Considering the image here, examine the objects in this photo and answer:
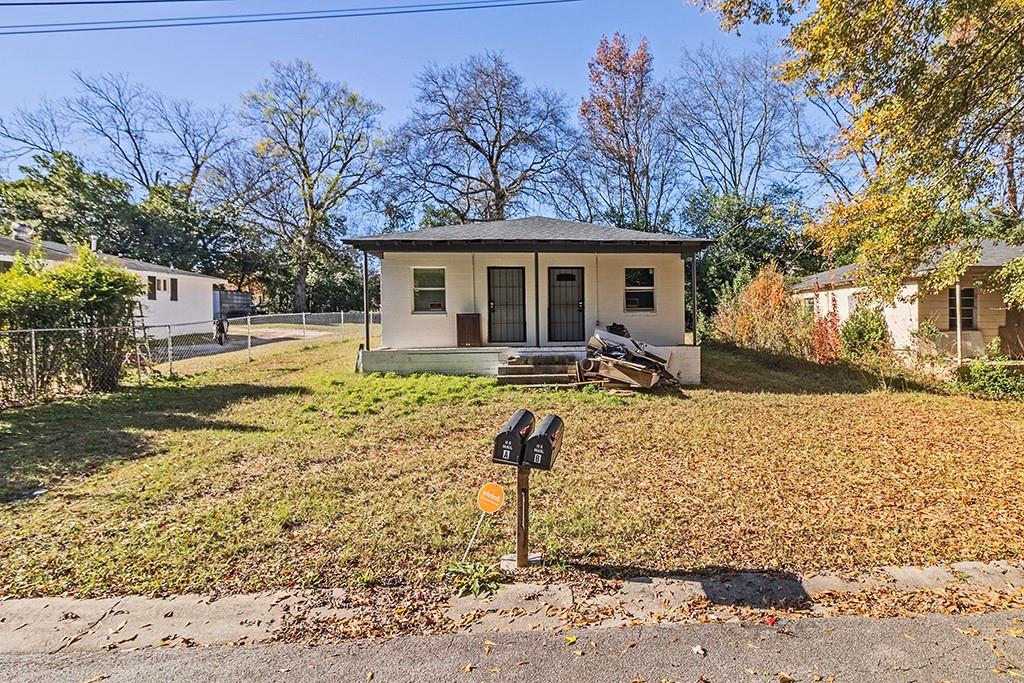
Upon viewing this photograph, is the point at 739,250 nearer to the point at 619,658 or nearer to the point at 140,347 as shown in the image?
the point at 140,347

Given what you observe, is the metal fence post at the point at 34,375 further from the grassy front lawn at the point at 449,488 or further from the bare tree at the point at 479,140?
the bare tree at the point at 479,140

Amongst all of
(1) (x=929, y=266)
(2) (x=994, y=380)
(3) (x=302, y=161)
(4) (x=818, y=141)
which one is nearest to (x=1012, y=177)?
(1) (x=929, y=266)

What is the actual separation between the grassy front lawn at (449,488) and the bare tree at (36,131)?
30525 millimetres

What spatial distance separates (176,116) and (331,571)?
38.0 meters

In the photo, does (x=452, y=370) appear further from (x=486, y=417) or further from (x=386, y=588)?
(x=386, y=588)

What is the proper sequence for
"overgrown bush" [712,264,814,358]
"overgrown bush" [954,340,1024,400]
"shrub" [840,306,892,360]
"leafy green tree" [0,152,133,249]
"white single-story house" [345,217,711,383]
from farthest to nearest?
1. "leafy green tree" [0,152,133,249]
2. "overgrown bush" [712,264,814,358]
3. "shrub" [840,306,892,360]
4. "white single-story house" [345,217,711,383]
5. "overgrown bush" [954,340,1024,400]

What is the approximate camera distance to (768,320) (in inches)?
555

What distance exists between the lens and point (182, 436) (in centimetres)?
588

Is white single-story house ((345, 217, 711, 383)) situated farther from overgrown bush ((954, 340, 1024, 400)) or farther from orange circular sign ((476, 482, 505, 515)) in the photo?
orange circular sign ((476, 482, 505, 515))

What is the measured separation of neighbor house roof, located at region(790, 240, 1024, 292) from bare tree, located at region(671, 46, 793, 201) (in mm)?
9868

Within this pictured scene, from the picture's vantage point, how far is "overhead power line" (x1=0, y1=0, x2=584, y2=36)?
28.1 ft

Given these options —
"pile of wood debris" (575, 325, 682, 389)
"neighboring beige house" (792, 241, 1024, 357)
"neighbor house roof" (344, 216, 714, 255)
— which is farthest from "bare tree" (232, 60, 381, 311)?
"neighboring beige house" (792, 241, 1024, 357)

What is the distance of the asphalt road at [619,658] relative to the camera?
2146 mm

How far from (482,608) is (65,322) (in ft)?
30.0
